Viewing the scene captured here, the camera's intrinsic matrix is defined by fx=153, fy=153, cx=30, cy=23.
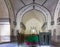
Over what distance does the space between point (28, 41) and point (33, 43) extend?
16.1 inches

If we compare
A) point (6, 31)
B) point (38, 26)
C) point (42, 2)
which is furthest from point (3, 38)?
point (38, 26)

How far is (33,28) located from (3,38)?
2072 centimetres

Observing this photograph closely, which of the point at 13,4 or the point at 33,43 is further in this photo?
the point at 13,4

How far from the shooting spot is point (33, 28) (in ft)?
113

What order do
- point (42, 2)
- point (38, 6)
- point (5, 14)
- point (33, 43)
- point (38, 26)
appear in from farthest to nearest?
1. point (38, 26)
2. point (38, 6)
3. point (42, 2)
4. point (5, 14)
5. point (33, 43)

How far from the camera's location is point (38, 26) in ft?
109

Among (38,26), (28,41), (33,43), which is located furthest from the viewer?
(38,26)

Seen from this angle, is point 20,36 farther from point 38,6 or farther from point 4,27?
point 38,6

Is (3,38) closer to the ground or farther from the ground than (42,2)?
closer to the ground

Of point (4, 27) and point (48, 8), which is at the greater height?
point (48, 8)

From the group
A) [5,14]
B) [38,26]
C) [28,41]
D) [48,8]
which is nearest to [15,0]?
[5,14]

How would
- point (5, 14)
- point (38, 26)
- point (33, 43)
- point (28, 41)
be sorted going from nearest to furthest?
1. point (33, 43)
2. point (28, 41)
3. point (5, 14)
4. point (38, 26)

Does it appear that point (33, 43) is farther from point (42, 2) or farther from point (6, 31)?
point (42, 2)

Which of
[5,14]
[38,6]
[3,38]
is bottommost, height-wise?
[3,38]
